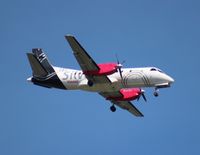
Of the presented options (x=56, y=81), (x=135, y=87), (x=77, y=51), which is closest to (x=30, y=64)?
(x=56, y=81)

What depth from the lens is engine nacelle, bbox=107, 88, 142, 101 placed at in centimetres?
4497

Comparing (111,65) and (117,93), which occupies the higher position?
(111,65)

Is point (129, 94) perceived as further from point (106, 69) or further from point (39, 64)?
point (39, 64)

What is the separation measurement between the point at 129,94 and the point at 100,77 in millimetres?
5011

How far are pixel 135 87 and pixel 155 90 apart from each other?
1702 millimetres

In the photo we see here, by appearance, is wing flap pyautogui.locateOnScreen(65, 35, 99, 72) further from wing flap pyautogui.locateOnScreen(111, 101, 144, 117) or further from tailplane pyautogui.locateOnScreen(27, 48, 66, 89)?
wing flap pyautogui.locateOnScreen(111, 101, 144, 117)

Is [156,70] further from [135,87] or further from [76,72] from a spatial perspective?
[76,72]

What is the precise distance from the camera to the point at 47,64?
46094 millimetres

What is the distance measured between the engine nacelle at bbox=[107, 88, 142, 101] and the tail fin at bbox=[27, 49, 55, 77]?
6.06 m

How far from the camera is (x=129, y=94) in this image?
4528 centimetres

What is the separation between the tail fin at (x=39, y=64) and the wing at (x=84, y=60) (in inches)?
182

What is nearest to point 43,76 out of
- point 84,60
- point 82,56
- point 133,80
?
point 84,60

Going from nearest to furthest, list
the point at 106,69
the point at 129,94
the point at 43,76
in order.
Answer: the point at 106,69 → the point at 43,76 → the point at 129,94

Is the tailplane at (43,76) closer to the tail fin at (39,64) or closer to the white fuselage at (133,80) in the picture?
the tail fin at (39,64)
